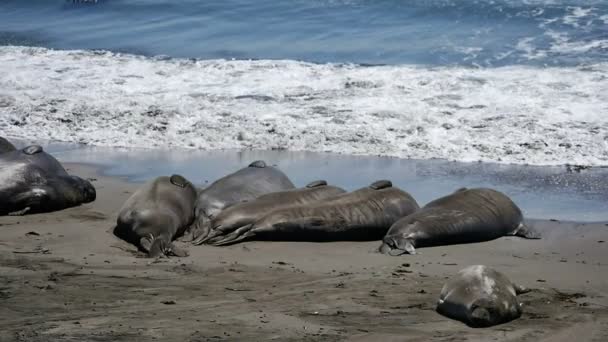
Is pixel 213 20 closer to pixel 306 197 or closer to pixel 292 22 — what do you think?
pixel 292 22

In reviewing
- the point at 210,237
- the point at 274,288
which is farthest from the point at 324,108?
the point at 274,288

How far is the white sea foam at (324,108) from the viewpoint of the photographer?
11.7 metres

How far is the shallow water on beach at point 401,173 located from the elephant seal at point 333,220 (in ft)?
3.03

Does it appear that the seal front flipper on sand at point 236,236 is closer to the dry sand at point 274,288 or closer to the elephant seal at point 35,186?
the dry sand at point 274,288

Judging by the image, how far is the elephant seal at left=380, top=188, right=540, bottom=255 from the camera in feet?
26.2

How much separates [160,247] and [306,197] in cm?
147

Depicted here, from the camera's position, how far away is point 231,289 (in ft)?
21.2

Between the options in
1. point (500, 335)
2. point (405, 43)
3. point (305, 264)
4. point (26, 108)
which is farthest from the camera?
point (405, 43)

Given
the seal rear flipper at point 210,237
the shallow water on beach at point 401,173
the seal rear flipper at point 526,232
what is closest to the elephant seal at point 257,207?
the seal rear flipper at point 210,237

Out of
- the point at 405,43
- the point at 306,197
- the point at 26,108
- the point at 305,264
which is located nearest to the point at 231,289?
the point at 305,264

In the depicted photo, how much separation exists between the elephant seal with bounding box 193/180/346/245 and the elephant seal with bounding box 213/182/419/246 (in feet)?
0.23

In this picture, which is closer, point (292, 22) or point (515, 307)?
point (515, 307)

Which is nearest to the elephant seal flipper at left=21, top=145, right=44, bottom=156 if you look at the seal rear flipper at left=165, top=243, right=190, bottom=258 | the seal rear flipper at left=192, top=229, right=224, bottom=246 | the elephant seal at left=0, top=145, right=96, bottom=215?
the elephant seal at left=0, top=145, right=96, bottom=215

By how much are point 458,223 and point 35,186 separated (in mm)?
3648
